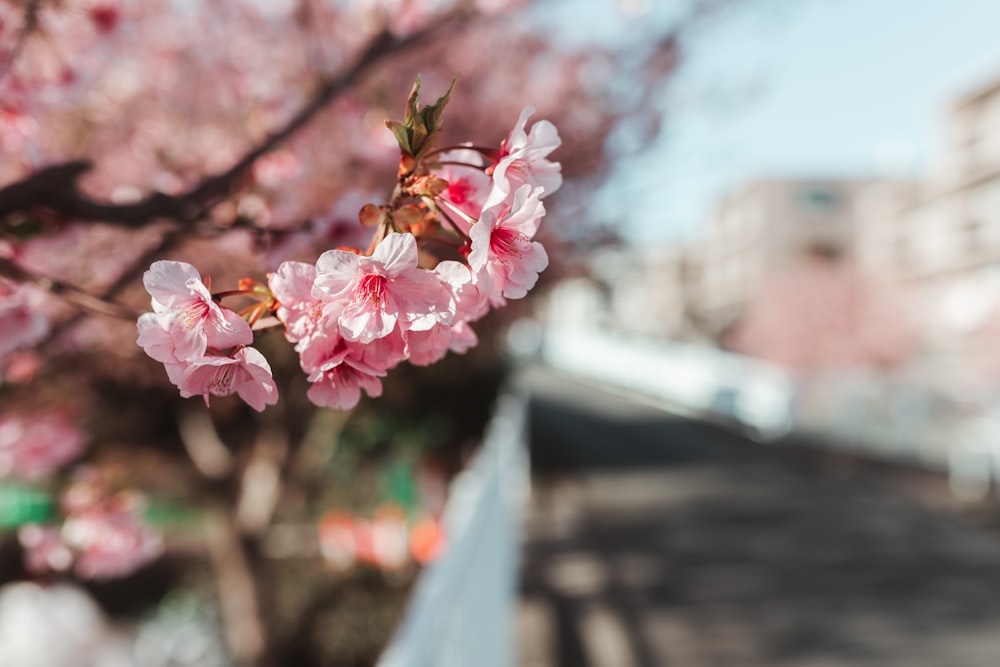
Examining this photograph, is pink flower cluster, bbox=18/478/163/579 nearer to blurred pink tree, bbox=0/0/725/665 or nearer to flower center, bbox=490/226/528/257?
blurred pink tree, bbox=0/0/725/665

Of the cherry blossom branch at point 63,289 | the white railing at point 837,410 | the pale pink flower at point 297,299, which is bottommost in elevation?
the pale pink flower at point 297,299

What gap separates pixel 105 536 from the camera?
A: 338 centimetres

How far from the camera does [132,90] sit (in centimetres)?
504

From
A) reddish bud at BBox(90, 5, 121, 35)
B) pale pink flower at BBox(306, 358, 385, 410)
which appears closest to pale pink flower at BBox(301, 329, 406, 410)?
pale pink flower at BBox(306, 358, 385, 410)

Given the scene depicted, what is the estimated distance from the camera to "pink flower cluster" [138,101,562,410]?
958 mm

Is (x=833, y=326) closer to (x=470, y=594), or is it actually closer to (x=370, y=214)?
(x=470, y=594)

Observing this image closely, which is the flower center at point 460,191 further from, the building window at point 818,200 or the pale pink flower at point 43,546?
the building window at point 818,200

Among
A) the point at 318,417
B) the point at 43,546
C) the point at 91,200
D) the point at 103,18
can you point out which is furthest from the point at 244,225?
the point at 318,417

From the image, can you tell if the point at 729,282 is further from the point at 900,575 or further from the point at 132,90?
the point at 132,90

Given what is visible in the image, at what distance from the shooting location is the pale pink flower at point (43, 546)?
3.27 meters

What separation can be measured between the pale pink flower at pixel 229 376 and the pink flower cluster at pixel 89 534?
2.71m

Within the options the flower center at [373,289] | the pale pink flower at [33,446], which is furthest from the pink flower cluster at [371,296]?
the pale pink flower at [33,446]

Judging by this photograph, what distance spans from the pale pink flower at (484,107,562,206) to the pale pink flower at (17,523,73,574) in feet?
9.94

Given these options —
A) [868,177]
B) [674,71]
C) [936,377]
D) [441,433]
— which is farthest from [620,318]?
[674,71]
